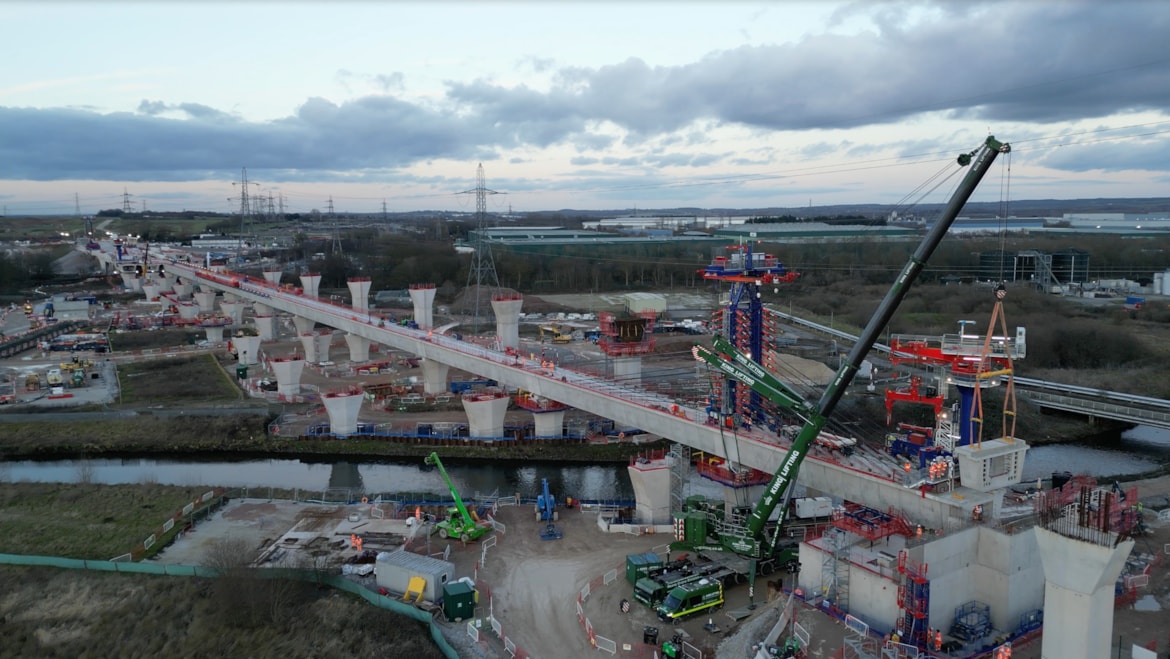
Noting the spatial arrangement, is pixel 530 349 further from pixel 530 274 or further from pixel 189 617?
pixel 530 274

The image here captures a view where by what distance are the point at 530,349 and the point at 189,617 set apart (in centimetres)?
3807

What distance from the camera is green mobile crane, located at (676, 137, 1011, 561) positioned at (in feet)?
60.7

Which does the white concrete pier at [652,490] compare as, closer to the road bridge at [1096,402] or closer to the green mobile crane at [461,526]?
the green mobile crane at [461,526]

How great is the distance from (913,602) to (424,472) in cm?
2453

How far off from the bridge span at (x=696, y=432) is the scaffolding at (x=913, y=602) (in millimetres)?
2396

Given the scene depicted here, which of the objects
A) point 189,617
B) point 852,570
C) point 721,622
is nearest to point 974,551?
point 852,570

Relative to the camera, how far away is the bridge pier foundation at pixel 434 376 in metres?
47.9

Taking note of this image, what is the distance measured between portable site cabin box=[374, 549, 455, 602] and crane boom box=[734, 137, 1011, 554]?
8987 mm

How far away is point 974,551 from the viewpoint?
2042 cm

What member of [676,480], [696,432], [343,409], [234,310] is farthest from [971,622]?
[234,310]

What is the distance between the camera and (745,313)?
28219 mm

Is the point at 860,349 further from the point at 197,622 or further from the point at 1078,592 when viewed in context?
the point at 197,622

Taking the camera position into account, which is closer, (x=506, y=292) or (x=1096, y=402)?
(x=1096, y=402)

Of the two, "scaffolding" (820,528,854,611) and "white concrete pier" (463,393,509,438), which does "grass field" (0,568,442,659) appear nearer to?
"scaffolding" (820,528,854,611)
